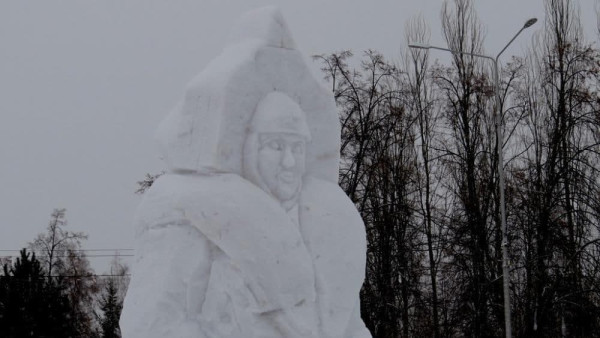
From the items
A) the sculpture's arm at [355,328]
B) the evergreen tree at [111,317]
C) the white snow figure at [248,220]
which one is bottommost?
the sculpture's arm at [355,328]

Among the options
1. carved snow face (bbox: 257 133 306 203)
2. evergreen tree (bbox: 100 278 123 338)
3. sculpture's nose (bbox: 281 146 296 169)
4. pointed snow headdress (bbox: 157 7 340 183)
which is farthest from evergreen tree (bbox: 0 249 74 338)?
sculpture's nose (bbox: 281 146 296 169)

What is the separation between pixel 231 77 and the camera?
5941 mm

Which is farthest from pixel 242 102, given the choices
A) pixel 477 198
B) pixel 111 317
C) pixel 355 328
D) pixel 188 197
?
pixel 111 317

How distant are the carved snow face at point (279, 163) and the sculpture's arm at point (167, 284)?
2.23 feet

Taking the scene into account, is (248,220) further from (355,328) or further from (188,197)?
(355,328)

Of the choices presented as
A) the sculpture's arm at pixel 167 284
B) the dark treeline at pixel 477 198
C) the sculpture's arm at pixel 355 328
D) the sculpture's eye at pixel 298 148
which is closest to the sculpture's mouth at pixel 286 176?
the sculpture's eye at pixel 298 148

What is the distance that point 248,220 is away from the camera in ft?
19.0

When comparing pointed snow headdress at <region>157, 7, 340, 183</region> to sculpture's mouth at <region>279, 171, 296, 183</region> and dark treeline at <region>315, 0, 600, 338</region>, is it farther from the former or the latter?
dark treeline at <region>315, 0, 600, 338</region>

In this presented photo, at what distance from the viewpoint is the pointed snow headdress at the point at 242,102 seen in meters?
5.94

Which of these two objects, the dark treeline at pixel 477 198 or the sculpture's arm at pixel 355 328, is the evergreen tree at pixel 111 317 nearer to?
the dark treeline at pixel 477 198

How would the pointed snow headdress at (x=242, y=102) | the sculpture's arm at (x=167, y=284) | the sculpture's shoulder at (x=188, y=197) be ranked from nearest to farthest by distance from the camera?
the sculpture's arm at (x=167, y=284) < the sculpture's shoulder at (x=188, y=197) < the pointed snow headdress at (x=242, y=102)

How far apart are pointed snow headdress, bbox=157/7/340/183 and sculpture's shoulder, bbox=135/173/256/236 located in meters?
0.10

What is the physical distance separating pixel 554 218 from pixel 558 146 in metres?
1.58

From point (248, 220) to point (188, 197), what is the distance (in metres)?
0.47
